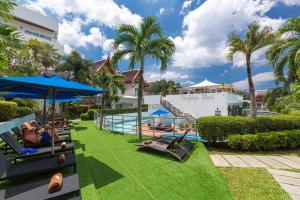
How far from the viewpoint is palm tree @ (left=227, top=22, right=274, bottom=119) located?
404 inches

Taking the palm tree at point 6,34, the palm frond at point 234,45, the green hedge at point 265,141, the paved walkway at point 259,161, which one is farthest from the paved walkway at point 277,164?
the palm tree at point 6,34

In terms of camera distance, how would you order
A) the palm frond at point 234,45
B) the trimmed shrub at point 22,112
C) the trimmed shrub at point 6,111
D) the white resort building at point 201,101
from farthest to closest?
1. the white resort building at point 201,101
2. the trimmed shrub at point 22,112
3. the trimmed shrub at point 6,111
4. the palm frond at point 234,45

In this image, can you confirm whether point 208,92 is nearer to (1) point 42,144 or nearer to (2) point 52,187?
(1) point 42,144

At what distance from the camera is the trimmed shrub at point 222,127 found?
30.4ft

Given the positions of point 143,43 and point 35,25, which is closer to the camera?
point 143,43

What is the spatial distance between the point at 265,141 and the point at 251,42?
5301 mm

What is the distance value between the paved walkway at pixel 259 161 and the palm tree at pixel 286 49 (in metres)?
4.16

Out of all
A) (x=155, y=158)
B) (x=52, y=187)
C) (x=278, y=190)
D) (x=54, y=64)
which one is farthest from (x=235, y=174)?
(x=54, y=64)

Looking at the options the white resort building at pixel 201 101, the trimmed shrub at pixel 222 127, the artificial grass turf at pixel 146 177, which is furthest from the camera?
the white resort building at pixel 201 101

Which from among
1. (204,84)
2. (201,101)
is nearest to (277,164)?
(201,101)

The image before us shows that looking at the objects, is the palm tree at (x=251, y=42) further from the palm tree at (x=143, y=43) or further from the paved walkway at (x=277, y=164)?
the palm tree at (x=143, y=43)

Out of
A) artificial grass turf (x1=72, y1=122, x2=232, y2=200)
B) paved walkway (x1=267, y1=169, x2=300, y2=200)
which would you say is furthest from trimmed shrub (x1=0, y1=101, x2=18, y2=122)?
paved walkway (x1=267, y1=169, x2=300, y2=200)

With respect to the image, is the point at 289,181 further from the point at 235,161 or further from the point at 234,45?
the point at 234,45

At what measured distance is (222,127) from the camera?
9.25 m
